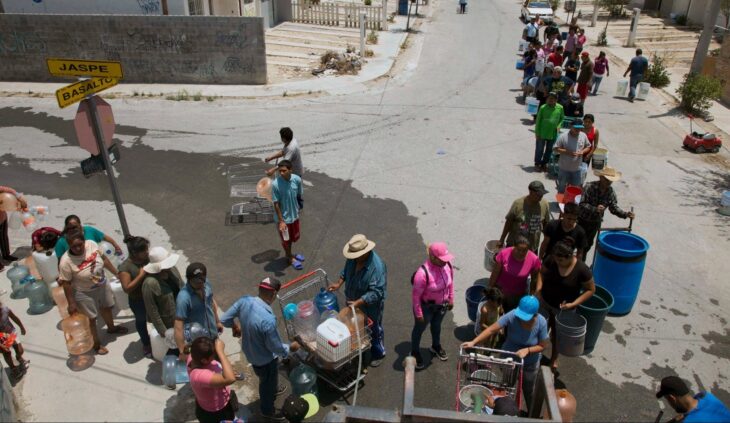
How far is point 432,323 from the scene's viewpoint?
608cm

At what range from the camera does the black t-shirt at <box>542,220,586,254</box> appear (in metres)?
6.36

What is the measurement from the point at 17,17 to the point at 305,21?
1318 cm

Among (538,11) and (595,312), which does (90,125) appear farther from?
(538,11)

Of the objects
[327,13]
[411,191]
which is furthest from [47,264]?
[327,13]

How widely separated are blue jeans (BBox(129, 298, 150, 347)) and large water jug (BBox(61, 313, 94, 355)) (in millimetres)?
626

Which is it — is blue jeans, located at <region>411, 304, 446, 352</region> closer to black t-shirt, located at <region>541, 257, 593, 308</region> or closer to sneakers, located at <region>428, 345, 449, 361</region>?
sneakers, located at <region>428, 345, 449, 361</region>

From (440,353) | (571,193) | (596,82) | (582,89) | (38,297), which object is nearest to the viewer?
(440,353)

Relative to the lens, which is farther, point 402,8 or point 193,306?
point 402,8

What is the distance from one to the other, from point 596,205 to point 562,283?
88.1 inches

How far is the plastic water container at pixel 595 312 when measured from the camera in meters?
6.13

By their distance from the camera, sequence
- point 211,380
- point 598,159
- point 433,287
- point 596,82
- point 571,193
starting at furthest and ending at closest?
point 596,82
point 598,159
point 571,193
point 433,287
point 211,380

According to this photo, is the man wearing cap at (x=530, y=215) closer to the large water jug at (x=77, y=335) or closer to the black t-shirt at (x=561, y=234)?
the black t-shirt at (x=561, y=234)

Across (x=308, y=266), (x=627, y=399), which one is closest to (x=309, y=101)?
(x=308, y=266)

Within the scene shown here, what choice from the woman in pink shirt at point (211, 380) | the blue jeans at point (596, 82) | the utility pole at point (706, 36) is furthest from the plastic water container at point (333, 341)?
the utility pole at point (706, 36)
